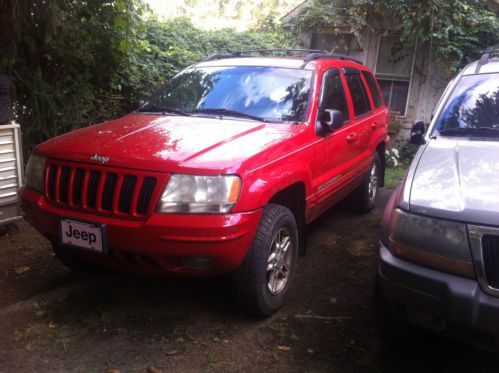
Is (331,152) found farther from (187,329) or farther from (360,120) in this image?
(187,329)

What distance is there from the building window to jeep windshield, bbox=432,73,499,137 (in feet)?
24.0

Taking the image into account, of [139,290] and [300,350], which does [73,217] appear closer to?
[139,290]

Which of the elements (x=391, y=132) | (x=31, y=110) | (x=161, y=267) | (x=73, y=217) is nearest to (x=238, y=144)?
(x=161, y=267)

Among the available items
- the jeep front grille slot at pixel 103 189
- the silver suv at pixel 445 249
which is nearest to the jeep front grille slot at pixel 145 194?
the jeep front grille slot at pixel 103 189

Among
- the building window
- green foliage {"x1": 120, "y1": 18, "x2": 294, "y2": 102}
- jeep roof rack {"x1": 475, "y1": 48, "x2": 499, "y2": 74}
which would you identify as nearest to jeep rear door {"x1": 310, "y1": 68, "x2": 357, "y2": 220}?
jeep roof rack {"x1": 475, "y1": 48, "x2": 499, "y2": 74}

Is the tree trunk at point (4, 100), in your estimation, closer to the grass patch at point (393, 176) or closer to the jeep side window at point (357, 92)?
the jeep side window at point (357, 92)

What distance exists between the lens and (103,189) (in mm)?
2922

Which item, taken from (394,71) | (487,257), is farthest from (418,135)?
(394,71)

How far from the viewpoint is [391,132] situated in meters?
10.7

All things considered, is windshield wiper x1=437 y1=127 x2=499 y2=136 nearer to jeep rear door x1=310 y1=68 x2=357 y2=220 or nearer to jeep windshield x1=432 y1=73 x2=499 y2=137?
jeep windshield x1=432 y1=73 x2=499 y2=137

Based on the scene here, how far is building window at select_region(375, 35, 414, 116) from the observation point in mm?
10555

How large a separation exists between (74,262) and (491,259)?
2.99 metres

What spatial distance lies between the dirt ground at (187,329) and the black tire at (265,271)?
157 mm

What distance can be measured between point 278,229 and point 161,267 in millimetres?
842
